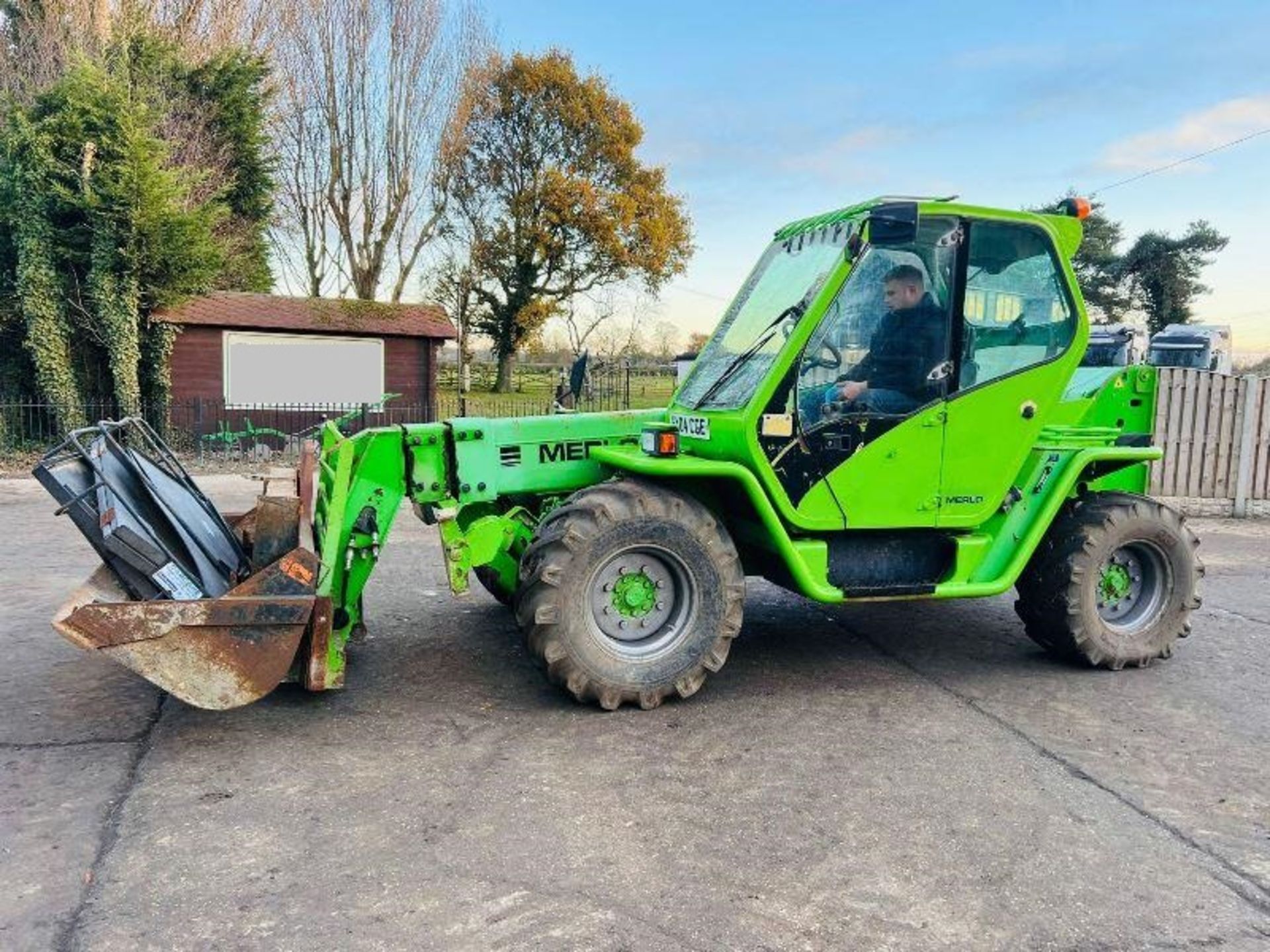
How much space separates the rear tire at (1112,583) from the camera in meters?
5.30

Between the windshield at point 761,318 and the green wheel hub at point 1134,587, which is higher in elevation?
the windshield at point 761,318

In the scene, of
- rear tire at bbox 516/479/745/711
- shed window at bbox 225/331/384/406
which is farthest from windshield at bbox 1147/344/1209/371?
rear tire at bbox 516/479/745/711

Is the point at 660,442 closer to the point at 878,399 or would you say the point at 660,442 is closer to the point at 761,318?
the point at 761,318

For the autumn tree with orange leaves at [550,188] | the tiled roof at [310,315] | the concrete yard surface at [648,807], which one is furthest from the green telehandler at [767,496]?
the autumn tree with orange leaves at [550,188]

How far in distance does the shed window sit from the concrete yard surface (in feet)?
44.7

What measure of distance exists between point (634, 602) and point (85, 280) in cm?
1560

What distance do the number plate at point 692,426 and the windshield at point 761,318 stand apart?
0.11 m

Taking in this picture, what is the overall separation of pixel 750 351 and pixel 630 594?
59.0 inches

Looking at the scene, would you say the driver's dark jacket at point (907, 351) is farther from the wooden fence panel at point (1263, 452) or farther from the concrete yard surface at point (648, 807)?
the wooden fence panel at point (1263, 452)

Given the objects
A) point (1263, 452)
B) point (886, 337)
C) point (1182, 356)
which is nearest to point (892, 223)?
point (886, 337)

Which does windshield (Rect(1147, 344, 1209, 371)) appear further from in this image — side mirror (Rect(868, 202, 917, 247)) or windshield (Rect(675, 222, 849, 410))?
side mirror (Rect(868, 202, 917, 247))

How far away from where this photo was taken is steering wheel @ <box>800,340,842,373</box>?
4758 mm

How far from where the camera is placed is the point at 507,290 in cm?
3002

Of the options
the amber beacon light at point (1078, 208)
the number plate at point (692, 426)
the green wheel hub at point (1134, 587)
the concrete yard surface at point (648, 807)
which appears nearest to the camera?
the concrete yard surface at point (648, 807)
